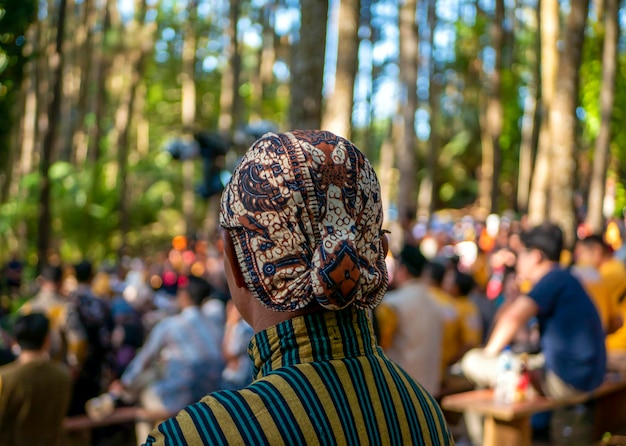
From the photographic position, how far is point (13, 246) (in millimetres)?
26531

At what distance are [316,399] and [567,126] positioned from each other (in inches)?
490

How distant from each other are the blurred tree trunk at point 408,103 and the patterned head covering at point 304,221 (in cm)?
1784

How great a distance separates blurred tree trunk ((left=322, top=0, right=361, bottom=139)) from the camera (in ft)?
32.7

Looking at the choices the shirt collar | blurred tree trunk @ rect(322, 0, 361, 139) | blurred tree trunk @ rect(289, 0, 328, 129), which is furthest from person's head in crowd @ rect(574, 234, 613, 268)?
the shirt collar

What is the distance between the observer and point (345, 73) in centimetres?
1058

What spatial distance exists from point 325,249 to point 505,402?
5301 millimetres

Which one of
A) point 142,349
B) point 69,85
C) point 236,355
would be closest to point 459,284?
point 236,355

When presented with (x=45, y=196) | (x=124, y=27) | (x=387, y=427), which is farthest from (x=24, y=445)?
(x=124, y=27)

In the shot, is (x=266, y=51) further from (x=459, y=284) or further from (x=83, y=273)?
(x=459, y=284)

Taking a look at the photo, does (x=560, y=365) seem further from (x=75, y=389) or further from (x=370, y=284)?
(x=370, y=284)

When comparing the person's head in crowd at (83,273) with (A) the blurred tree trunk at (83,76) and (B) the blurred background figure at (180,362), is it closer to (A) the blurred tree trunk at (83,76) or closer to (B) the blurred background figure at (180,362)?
(B) the blurred background figure at (180,362)

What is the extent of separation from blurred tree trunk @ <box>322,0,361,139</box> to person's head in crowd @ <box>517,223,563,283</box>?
331cm

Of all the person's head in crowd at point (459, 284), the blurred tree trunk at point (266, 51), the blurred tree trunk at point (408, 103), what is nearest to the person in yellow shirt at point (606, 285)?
the person's head in crowd at point (459, 284)

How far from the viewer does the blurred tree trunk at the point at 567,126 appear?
13516 mm
